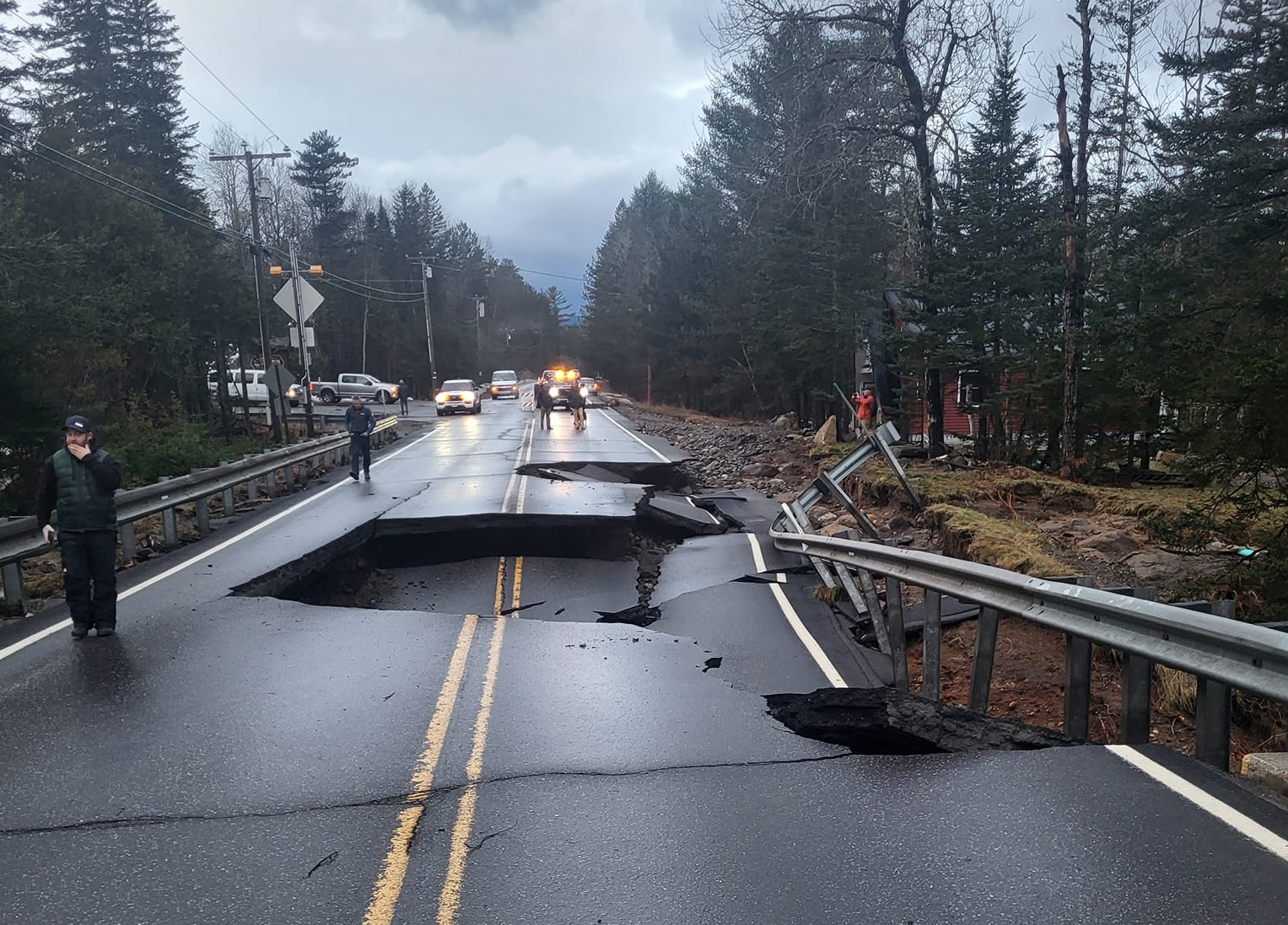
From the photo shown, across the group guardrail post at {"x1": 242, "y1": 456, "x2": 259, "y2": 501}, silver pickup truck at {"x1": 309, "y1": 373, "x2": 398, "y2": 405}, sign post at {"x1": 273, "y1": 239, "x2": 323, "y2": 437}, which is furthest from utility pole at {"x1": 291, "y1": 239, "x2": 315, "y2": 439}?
silver pickup truck at {"x1": 309, "y1": 373, "x2": 398, "y2": 405}

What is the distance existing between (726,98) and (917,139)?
2792cm

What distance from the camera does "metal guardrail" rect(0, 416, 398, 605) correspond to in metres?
8.91

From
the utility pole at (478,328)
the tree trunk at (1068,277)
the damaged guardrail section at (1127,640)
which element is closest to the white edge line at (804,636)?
the damaged guardrail section at (1127,640)

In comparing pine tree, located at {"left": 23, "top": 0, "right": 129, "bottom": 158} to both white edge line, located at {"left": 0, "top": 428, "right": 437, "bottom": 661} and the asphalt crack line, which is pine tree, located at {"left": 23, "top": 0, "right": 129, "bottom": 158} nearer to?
white edge line, located at {"left": 0, "top": 428, "right": 437, "bottom": 661}

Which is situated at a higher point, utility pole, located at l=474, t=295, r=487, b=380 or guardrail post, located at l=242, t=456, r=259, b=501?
utility pole, located at l=474, t=295, r=487, b=380

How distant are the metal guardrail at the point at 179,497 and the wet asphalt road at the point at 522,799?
1751 millimetres

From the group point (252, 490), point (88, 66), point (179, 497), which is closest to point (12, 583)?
point (179, 497)

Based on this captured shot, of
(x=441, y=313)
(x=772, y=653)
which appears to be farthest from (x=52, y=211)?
(x=441, y=313)

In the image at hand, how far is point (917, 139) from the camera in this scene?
21.5m

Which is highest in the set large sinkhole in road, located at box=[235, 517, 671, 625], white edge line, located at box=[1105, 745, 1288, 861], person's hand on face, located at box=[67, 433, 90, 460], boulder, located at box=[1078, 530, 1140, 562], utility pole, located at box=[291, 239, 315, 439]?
utility pole, located at box=[291, 239, 315, 439]

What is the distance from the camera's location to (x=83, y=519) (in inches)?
299

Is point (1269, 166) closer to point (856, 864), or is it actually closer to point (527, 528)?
point (527, 528)

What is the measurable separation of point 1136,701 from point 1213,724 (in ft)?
1.45

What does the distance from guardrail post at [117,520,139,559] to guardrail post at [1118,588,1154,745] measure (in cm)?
1089
